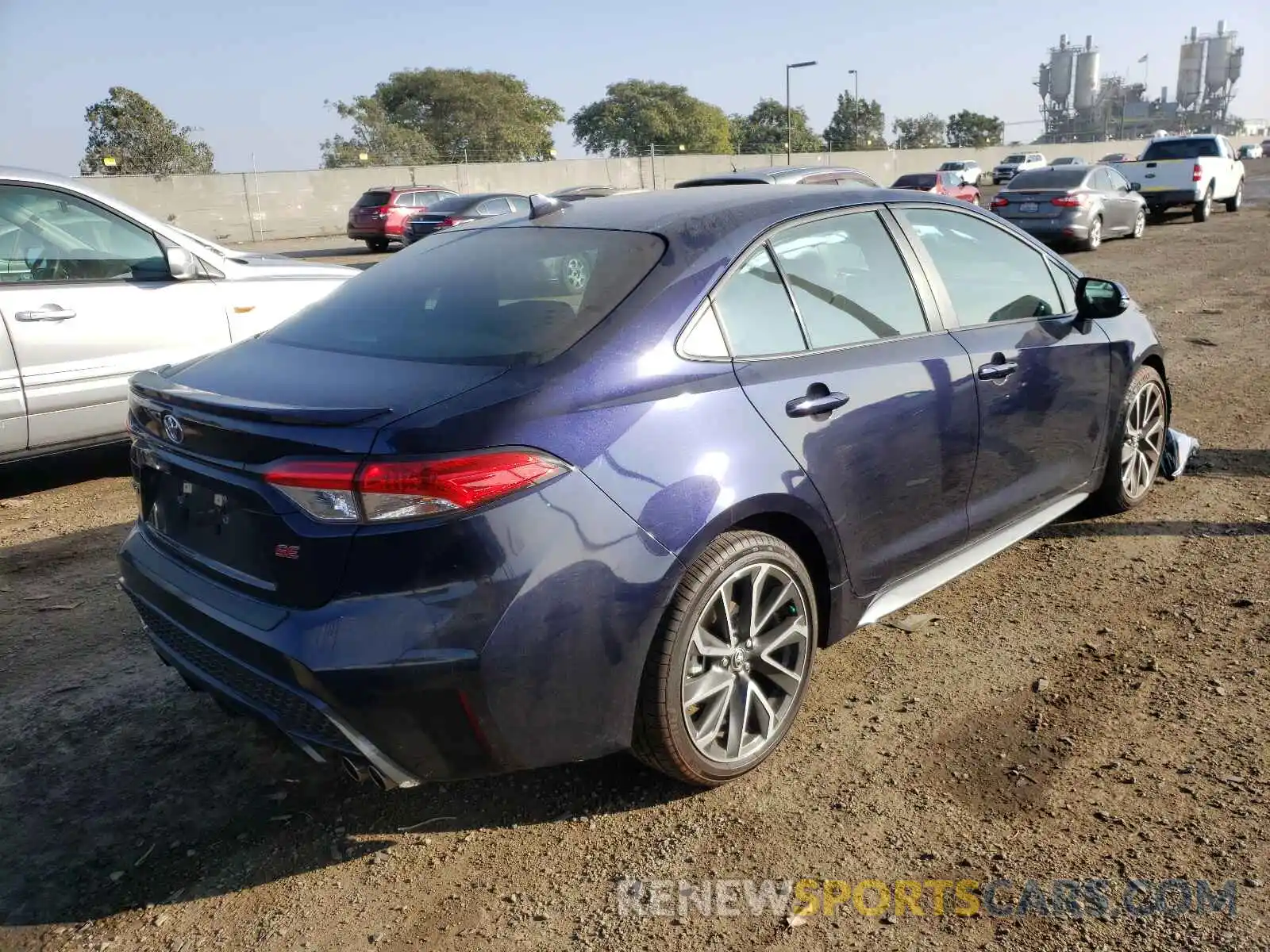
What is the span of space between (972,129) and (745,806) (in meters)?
129

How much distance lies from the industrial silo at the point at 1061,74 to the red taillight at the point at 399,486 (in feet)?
539

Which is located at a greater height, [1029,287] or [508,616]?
[1029,287]

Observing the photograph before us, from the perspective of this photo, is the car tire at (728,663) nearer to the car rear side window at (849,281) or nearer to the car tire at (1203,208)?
the car rear side window at (849,281)

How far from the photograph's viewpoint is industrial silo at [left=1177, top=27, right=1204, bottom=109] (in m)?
140

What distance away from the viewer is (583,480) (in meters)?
2.40

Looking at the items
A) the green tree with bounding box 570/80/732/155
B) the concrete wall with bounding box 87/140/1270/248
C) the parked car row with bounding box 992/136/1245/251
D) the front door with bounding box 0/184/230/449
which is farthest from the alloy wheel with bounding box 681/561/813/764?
the green tree with bounding box 570/80/732/155

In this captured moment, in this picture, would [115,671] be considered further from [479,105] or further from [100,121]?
[479,105]

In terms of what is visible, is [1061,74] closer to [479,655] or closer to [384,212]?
[384,212]

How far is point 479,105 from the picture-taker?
8644cm

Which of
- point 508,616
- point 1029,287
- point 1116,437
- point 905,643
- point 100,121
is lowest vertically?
Result: point 905,643

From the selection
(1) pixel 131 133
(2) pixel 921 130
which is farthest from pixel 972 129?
(1) pixel 131 133

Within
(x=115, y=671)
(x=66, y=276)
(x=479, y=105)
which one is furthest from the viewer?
(x=479, y=105)

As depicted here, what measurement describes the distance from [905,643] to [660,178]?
46531mm

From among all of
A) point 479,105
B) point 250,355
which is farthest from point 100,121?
point 250,355
